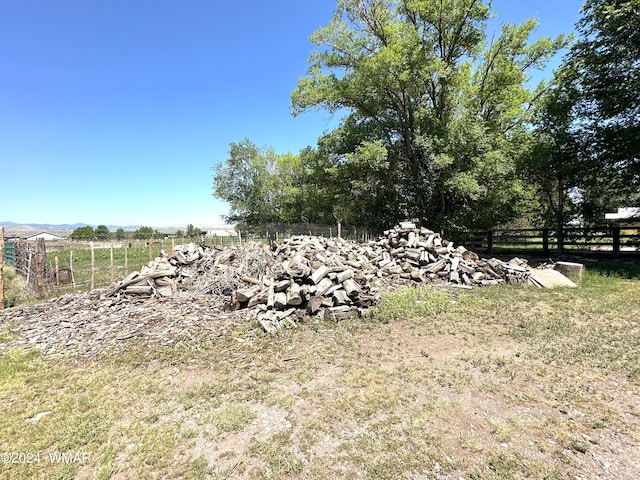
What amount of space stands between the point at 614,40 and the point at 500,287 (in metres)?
9.36

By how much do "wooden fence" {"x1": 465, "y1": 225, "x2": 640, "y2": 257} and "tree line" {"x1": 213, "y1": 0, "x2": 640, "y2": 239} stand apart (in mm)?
624

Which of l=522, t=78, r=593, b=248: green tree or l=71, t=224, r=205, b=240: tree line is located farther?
l=71, t=224, r=205, b=240: tree line

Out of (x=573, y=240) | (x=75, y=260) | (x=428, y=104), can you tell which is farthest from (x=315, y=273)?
(x=75, y=260)

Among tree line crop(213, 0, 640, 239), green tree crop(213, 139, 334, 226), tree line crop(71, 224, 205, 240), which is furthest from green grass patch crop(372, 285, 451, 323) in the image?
green tree crop(213, 139, 334, 226)

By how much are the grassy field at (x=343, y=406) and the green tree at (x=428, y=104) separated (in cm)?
1047

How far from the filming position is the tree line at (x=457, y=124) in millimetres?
11367

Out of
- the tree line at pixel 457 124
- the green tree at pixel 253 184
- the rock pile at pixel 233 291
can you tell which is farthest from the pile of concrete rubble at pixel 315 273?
the green tree at pixel 253 184

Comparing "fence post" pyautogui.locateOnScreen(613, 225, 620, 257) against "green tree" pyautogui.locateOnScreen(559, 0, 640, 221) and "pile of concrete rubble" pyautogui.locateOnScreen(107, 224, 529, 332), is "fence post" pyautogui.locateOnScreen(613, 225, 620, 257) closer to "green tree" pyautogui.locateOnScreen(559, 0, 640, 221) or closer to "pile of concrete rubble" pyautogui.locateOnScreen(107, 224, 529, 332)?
"green tree" pyautogui.locateOnScreen(559, 0, 640, 221)

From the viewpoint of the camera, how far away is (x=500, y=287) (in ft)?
25.7

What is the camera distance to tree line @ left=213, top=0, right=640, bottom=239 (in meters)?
11.4

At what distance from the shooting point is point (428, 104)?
53.5 feet

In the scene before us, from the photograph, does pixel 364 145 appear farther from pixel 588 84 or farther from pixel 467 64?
pixel 588 84

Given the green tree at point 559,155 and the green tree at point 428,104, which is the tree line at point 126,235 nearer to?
the green tree at point 428,104

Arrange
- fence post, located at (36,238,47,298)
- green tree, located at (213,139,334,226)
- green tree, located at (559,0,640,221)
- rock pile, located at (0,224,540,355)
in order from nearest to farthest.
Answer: rock pile, located at (0,224,540,355) → fence post, located at (36,238,47,298) → green tree, located at (559,0,640,221) → green tree, located at (213,139,334,226)
